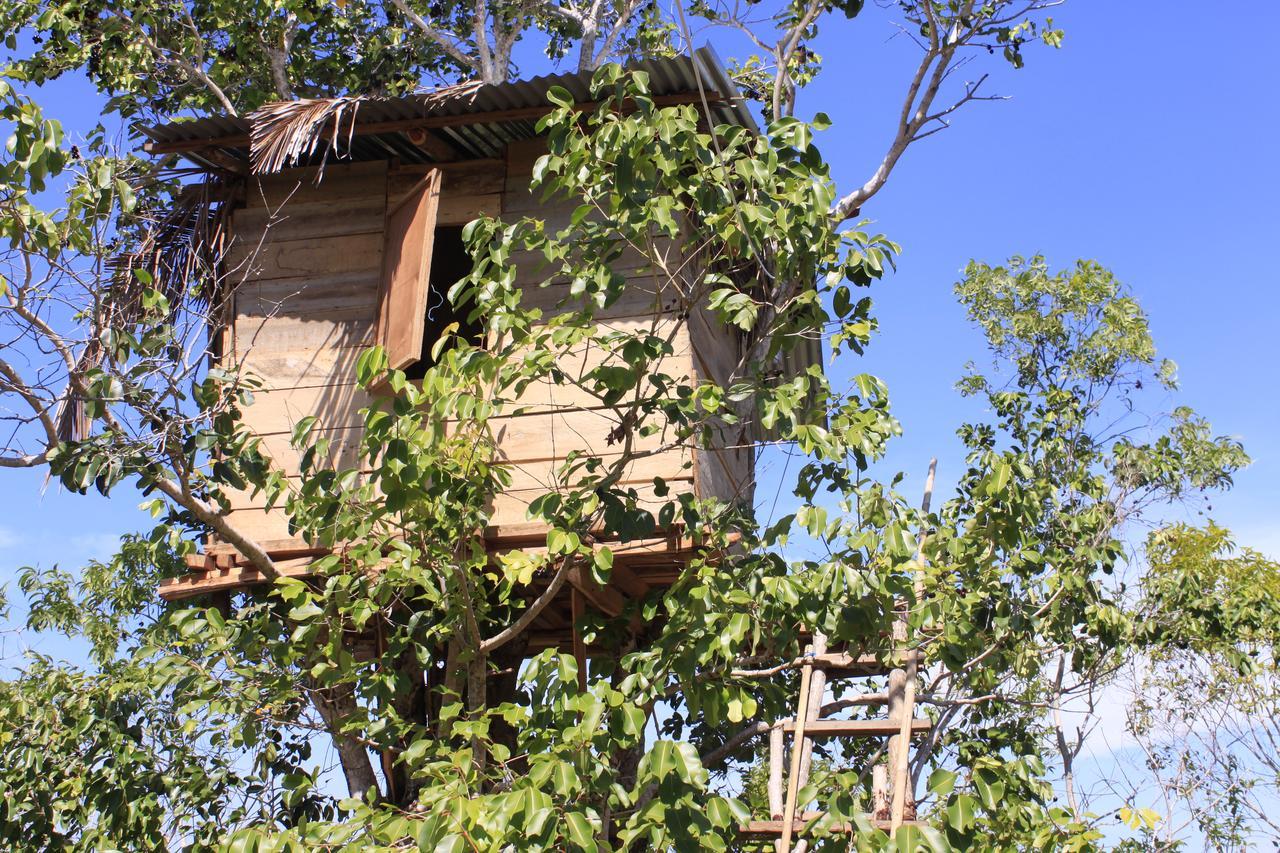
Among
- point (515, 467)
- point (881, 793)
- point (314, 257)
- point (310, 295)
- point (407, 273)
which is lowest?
point (881, 793)

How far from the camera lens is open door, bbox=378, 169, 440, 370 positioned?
6.09m

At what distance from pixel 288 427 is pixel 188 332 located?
966 millimetres

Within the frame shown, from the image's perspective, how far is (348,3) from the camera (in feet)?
34.6

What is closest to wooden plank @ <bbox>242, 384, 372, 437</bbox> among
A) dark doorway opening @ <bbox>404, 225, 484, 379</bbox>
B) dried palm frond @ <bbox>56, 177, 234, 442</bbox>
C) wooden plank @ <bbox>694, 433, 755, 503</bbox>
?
dried palm frond @ <bbox>56, 177, 234, 442</bbox>

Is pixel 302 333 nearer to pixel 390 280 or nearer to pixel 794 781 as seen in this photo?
pixel 390 280

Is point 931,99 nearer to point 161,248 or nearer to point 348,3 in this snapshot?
point 161,248

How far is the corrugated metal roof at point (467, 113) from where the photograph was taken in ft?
20.9

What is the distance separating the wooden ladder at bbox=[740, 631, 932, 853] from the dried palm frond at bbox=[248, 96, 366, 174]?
360cm

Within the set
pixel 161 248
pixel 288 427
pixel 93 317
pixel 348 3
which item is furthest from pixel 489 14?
pixel 93 317

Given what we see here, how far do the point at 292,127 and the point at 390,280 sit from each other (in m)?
0.91

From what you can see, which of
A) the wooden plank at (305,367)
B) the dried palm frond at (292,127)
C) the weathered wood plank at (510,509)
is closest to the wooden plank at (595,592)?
the weathered wood plank at (510,509)

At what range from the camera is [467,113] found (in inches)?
260

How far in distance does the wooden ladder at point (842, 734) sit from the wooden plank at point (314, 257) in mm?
3188

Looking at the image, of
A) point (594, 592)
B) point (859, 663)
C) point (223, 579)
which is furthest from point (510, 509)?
point (859, 663)
